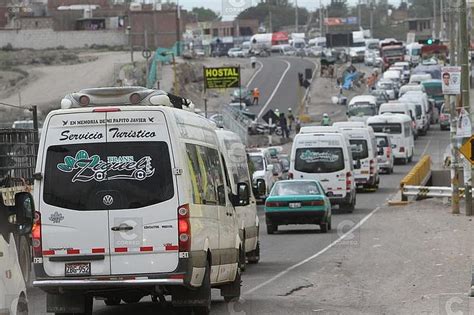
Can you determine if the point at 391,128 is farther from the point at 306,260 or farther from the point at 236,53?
the point at 236,53

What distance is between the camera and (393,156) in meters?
63.4

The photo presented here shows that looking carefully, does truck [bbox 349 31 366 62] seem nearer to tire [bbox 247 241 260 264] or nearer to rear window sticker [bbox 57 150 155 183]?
tire [bbox 247 241 260 264]

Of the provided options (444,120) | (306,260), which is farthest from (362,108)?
(306,260)

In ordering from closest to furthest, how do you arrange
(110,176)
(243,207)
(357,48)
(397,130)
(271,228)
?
(110,176), (243,207), (271,228), (397,130), (357,48)

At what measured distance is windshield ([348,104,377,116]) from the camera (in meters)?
76.9

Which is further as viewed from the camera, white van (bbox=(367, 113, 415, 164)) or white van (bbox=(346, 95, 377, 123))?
white van (bbox=(346, 95, 377, 123))

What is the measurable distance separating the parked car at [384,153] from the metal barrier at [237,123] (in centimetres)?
839

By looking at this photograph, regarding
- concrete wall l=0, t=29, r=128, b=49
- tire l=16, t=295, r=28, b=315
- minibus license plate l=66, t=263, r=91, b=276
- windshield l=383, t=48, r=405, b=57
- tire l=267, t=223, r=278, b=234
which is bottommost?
tire l=267, t=223, r=278, b=234

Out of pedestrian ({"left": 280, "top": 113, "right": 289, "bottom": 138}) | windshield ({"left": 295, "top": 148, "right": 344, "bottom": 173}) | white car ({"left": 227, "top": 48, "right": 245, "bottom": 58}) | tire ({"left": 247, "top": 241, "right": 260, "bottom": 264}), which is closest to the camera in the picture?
tire ({"left": 247, "top": 241, "right": 260, "bottom": 264})

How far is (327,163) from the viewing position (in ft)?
135

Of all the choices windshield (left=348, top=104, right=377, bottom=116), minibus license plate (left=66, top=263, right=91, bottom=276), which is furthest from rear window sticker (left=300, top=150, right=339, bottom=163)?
windshield (left=348, top=104, right=377, bottom=116)

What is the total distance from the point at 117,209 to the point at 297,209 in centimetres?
1878

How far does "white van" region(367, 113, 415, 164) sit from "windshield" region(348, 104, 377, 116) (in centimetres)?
1154

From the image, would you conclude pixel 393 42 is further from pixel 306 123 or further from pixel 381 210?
pixel 381 210
